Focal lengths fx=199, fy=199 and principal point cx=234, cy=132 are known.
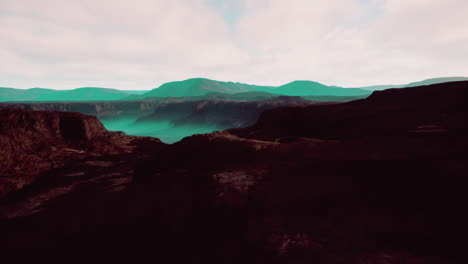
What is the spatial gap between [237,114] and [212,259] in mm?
164005

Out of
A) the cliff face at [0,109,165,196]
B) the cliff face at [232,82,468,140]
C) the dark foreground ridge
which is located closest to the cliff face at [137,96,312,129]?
the cliff face at [232,82,468,140]

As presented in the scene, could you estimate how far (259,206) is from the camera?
8953mm

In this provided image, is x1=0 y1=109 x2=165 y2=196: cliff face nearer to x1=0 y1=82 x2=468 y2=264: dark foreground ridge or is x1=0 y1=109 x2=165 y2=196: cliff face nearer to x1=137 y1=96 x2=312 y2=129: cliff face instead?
x1=0 y1=82 x2=468 y2=264: dark foreground ridge

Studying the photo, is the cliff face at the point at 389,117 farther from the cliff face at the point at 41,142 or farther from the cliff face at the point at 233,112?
the cliff face at the point at 233,112

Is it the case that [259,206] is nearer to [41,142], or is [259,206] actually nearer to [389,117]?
[389,117]

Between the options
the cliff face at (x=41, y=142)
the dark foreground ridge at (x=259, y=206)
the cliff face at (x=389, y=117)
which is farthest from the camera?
the cliff face at (x=41, y=142)

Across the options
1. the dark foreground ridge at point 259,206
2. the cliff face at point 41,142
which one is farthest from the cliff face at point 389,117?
the cliff face at point 41,142

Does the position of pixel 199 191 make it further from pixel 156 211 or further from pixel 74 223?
pixel 74 223

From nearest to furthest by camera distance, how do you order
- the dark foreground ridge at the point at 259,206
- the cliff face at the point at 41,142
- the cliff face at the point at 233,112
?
the dark foreground ridge at the point at 259,206
the cliff face at the point at 41,142
the cliff face at the point at 233,112

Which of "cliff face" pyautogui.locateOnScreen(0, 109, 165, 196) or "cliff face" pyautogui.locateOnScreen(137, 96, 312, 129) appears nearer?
"cliff face" pyautogui.locateOnScreen(0, 109, 165, 196)

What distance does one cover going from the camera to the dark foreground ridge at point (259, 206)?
6.18m

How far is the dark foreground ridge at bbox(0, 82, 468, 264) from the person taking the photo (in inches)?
243

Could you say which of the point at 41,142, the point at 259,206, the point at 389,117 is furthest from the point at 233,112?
the point at 259,206

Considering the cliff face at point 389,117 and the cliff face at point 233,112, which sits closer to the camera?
the cliff face at point 389,117
